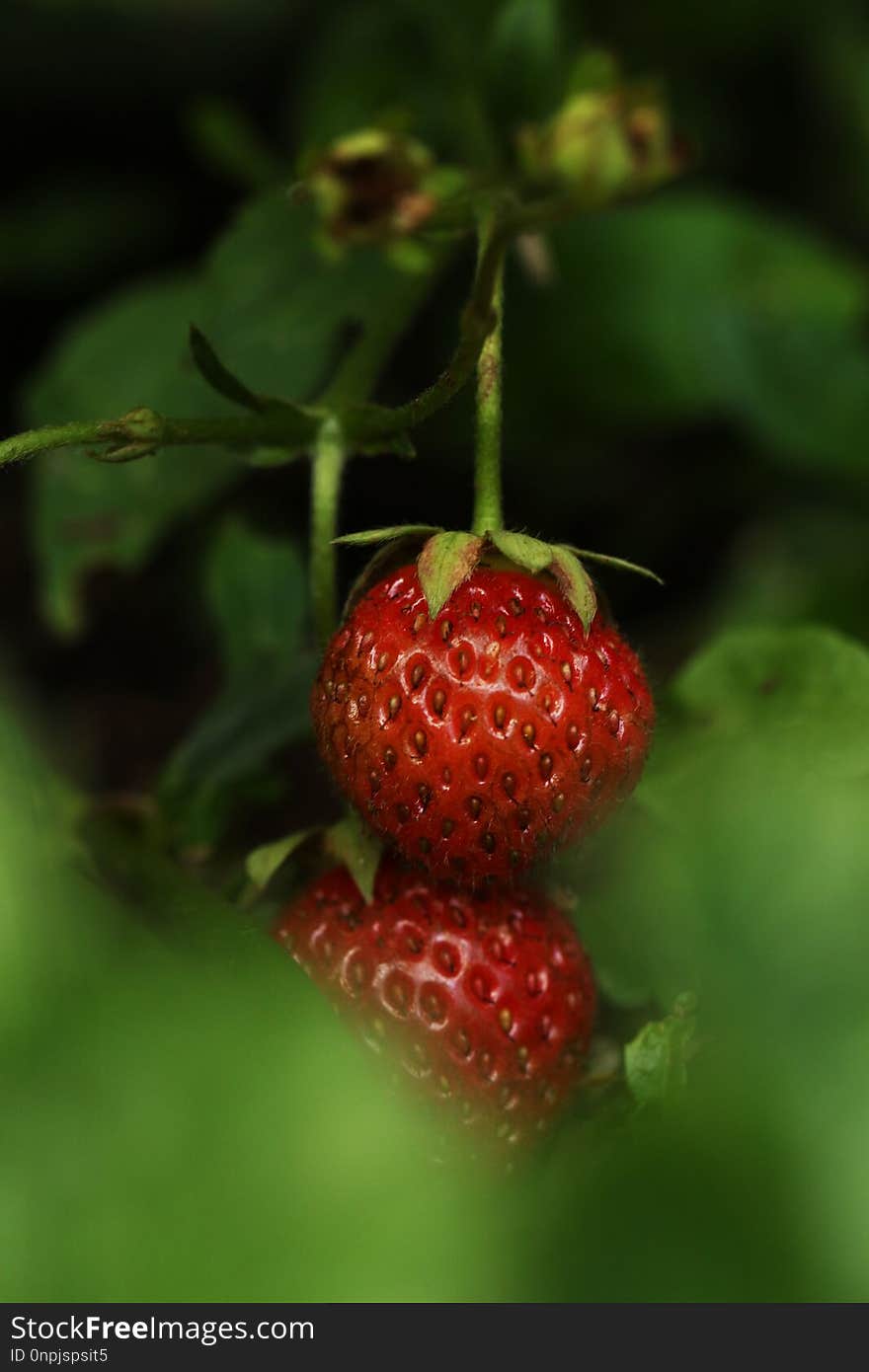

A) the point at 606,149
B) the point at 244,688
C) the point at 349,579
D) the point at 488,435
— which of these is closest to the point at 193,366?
the point at 349,579

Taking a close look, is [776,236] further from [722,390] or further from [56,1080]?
[56,1080]

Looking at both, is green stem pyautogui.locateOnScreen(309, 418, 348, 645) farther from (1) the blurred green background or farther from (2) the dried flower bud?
(2) the dried flower bud

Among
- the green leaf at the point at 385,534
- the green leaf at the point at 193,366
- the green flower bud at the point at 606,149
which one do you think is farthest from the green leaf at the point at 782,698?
the green leaf at the point at 193,366

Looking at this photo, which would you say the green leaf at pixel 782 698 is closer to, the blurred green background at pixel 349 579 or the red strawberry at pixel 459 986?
the blurred green background at pixel 349 579

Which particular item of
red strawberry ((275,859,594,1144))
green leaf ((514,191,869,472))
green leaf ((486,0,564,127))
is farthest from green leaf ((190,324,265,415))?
green leaf ((514,191,869,472))

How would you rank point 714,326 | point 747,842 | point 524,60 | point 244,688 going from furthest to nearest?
point 714,326
point 524,60
point 244,688
point 747,842

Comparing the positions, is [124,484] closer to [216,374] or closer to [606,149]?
[216,374]

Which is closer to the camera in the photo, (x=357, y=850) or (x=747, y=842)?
(x=747, y=842)


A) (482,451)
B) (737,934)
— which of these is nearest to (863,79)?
(482,451)
